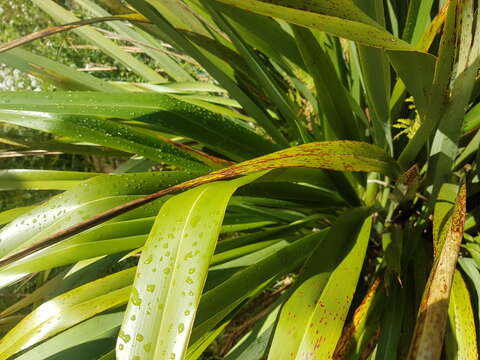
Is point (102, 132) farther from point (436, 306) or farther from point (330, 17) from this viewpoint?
point (436, 306)

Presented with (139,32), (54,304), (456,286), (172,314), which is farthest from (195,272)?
(139,32)

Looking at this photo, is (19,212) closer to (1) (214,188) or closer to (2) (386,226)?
(1) (214,188)

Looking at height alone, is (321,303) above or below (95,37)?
below

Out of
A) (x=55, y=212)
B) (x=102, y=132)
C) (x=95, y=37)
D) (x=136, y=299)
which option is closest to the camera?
(x=136, y=299)

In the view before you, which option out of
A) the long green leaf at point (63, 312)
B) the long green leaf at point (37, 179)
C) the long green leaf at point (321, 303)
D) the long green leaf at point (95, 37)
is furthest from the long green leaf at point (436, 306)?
the long green leaf at point (95, 37)

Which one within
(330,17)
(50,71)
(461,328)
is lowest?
(461,328)

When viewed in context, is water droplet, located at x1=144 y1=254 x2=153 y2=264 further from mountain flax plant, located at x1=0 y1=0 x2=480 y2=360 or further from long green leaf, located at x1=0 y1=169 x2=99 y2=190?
long green leaf, located at x1=0 y1=169 x2=99 y2=190

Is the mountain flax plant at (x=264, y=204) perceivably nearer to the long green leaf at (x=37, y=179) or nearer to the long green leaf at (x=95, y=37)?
the long green leaf at (x=37, y=179)

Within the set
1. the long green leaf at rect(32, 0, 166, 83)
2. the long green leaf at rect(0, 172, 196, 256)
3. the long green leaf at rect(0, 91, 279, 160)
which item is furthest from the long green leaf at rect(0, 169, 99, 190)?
the long green leaf at rect(32, 0, 166, 83)

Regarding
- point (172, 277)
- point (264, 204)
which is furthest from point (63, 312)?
point (264, 204)
